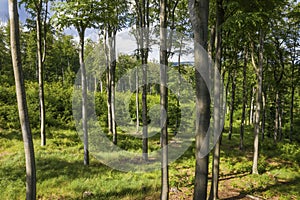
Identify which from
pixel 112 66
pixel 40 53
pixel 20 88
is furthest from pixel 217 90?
pixel 40 53

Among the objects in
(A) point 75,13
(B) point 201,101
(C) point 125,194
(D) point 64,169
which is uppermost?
(A) point 75,13

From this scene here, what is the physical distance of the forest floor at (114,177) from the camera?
284 inches

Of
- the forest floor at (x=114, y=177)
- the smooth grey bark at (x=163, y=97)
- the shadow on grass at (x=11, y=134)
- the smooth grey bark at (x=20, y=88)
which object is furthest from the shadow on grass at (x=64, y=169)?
the shadow on grass at (x=11, y=134)

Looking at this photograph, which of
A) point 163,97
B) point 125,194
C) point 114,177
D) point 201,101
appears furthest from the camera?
point 114,177

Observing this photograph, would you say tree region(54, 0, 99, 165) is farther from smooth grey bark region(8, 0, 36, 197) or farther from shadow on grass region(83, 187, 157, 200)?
shadow on grass region(83, 187, 157, 200)

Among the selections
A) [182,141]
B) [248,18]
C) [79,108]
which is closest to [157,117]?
[182,141]

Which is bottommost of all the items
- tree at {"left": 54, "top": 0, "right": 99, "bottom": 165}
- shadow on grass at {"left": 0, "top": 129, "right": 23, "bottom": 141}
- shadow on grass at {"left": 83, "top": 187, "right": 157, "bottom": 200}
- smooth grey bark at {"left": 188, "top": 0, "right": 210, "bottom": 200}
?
shadow on grass at {"left": 83, "top": 187, "right": 157, "bottom": 200}

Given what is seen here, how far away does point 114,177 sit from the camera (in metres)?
8.62

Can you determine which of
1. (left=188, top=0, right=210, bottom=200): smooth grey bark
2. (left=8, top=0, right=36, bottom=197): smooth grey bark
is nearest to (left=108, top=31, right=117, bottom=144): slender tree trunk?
(left=8, top=0, right=36, bottom=197): smooth grey bark

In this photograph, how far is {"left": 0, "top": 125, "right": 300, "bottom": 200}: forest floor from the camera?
7.21 metres

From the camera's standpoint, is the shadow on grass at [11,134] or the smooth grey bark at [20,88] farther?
the shadow on grass at [11,134]

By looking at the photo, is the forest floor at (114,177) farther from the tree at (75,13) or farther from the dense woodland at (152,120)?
the tree at (75,13)

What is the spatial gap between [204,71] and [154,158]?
8.70 metres

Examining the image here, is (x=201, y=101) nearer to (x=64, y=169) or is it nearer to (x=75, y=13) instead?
(x=75, y=13)
